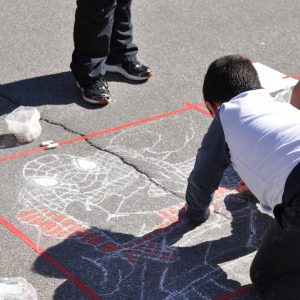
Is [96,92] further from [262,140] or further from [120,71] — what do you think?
[262,140]

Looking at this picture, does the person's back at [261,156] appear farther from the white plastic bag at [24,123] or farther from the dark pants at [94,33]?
the dark pants at [94,33]

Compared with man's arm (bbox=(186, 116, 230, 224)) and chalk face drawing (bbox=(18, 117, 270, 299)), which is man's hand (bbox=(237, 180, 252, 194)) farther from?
man's arm (bbox=(186, 116, 230, 224))

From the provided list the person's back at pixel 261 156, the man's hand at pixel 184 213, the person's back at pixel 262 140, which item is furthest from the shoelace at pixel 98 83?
the person's back at pixel 262 140

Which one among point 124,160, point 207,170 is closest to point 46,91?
point 124,160

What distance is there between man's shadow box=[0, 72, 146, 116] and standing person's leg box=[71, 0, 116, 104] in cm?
12

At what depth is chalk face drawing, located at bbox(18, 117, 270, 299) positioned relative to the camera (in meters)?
3.10

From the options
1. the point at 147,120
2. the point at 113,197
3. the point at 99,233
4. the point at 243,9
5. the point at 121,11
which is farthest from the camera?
the point at 243,9

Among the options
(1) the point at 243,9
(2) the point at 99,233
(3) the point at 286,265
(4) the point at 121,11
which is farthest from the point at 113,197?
(1) the point at 243,9

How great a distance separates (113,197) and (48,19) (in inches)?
112

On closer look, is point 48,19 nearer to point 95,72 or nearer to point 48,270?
point 95,72

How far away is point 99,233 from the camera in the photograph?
3.38 meters

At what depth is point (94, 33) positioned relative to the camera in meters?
4.54

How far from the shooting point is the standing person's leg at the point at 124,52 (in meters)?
4.91

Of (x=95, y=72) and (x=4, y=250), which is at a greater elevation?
(x=95, y=72)
